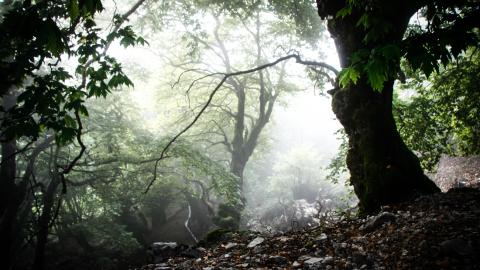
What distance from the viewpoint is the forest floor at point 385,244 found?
9.68ft

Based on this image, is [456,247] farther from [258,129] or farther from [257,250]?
[258,129]

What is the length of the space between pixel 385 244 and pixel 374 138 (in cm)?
208

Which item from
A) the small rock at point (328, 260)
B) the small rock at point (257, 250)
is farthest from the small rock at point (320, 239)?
the small rock at point (257, 250)

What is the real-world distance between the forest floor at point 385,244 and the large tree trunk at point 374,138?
16.2 inches

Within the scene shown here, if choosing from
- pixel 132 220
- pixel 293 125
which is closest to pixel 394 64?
pixel 132 220

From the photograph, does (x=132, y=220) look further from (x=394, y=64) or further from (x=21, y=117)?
(x=394, y=64)

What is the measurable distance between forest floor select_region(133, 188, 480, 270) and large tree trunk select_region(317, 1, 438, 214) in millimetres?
410

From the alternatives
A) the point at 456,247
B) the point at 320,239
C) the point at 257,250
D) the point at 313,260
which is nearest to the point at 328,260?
the point at 313,260

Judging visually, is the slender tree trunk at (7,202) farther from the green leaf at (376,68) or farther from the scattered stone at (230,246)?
the green leaf at (376,68)

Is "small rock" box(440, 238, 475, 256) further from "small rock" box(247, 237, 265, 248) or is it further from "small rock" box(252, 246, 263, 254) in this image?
"small rock" box(247, 237, 265, 248)

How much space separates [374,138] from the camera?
5184 millimetres

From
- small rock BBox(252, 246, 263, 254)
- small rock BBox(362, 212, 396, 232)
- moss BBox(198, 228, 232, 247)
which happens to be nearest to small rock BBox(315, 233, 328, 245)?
small rock BBox(362, 212, 396, 232)

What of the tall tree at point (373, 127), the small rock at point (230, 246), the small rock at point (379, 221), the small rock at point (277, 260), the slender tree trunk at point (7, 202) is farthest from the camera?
the slender tree trunk at point (7, 202)

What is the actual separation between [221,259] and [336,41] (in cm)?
393
